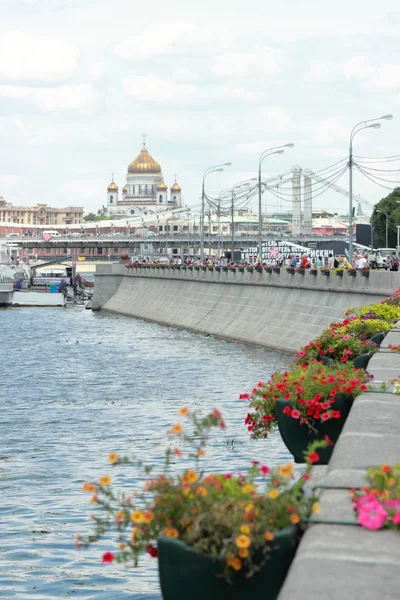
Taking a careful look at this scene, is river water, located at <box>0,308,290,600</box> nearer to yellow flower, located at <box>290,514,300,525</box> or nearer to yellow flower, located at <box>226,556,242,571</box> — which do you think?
yellow flower, located at <box>290,514,300,525</box>

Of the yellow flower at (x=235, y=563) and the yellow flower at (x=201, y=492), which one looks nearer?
the yellow flower at (x=235, y=563)

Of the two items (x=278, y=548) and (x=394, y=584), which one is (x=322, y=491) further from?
(x=394, y=584)

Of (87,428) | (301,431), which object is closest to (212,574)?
(301,431)

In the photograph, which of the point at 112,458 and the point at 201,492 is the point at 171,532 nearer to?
the point at 201,492

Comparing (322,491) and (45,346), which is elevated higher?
(322,491)

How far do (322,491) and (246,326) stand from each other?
157 feet

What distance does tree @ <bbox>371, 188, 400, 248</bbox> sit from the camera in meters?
132

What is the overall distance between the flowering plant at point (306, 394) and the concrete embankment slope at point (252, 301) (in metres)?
29.5

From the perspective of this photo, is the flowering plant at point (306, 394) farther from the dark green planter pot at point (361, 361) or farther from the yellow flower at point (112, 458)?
the dark green planter pot at point (361, 361)

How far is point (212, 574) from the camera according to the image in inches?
235

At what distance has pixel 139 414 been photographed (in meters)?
27.8

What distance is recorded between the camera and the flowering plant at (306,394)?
10203 mm

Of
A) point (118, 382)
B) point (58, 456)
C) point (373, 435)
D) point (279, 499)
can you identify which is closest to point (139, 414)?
point (58, 456)

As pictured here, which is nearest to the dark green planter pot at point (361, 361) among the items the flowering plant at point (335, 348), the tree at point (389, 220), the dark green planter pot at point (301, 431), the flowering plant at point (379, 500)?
the flowering plant at point (335, 348)
